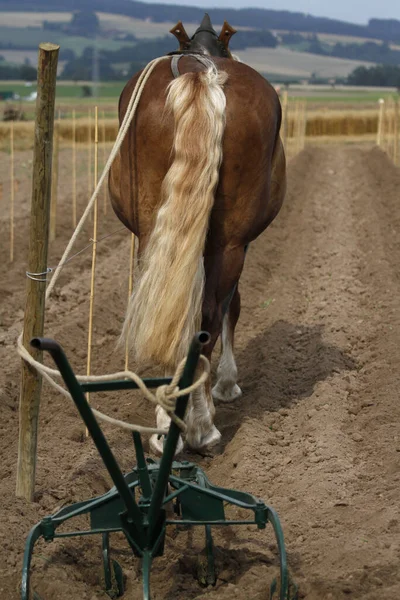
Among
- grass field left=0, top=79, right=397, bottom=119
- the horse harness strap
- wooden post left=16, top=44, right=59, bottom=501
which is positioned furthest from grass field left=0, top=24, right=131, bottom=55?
wooden post left=16, top=44, right=59, bottom=501

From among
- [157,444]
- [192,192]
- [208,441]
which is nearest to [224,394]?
[208,441]

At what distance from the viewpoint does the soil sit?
11.2ft

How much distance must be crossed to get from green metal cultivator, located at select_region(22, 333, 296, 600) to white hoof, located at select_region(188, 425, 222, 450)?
1172mm

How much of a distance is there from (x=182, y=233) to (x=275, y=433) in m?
1.55

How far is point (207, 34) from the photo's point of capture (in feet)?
17.2

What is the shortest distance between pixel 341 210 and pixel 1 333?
8.91 meters

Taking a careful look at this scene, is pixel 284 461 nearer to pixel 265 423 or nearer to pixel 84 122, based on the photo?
pixel 265 423

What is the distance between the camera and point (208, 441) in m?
4.90

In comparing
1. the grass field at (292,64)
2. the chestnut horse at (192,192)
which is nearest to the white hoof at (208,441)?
the chestnut horse at (192,192)

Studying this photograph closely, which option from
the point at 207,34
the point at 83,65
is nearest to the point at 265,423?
the point at 207,34

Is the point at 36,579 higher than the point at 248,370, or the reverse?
the point at 36,579

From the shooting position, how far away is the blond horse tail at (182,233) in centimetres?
437

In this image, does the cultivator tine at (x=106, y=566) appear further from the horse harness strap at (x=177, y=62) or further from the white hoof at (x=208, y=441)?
the horse harness strap at (x=177, y=62)

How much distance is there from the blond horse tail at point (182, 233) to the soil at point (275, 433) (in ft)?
2.64
